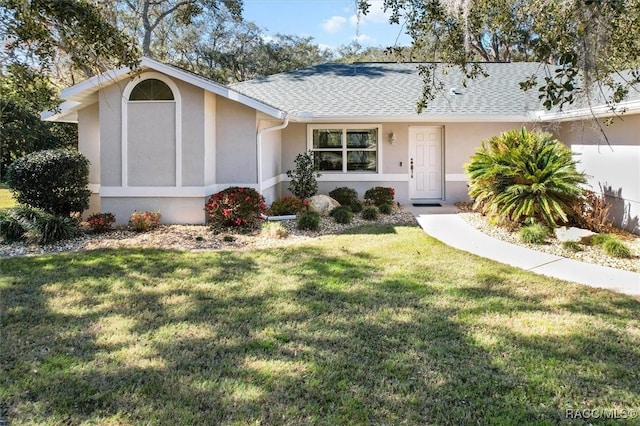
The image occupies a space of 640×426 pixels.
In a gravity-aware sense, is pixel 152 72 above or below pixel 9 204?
above

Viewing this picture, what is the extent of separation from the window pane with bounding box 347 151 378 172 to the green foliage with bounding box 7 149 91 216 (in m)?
7.12

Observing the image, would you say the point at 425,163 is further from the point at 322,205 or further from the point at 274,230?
the point at 274,230

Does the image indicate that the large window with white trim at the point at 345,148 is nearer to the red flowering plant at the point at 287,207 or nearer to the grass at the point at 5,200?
the red flowering plant at the point at 287,207

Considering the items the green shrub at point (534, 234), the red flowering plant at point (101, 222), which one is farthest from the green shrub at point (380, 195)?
the red flowering plant at point (101, 222)

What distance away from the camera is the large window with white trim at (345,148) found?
1377 centimetres

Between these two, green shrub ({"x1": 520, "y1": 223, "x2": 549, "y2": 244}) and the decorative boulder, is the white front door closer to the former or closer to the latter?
the decorative boulder

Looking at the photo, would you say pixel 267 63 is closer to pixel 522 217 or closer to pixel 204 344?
pixel 522 217

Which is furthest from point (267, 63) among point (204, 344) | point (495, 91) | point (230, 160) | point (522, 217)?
point (204, 344)

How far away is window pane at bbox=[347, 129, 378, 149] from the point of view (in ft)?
45.2

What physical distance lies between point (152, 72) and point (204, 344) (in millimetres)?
7506

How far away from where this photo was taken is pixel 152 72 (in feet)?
32.8

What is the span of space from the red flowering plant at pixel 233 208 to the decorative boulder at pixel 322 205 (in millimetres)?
1899

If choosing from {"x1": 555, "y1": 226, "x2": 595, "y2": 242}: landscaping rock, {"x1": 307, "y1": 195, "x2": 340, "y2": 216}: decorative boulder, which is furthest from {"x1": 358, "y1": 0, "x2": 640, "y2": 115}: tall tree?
{"x1": 307, "y1": 195, "x2": 340, "y2": 216}: decorative boulder

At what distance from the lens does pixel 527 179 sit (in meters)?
9.35
